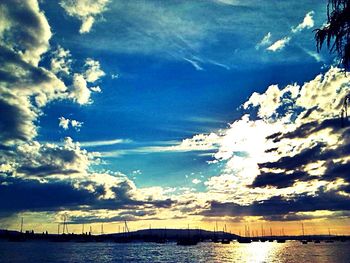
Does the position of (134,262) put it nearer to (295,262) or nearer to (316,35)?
(295,262)

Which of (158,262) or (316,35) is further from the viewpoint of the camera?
(158,262)

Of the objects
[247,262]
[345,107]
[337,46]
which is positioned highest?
[337,46]

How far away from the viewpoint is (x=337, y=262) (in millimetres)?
104875

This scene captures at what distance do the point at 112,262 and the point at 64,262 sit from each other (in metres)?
14.8

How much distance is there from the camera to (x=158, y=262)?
4422 inches

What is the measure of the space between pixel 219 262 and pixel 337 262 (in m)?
33.4

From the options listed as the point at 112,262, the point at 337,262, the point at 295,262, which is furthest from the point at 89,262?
the point at 337,262

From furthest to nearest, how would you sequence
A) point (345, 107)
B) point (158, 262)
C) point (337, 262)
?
1. point (158, 262)
2. point (337, 262)
3. point (345, 107)

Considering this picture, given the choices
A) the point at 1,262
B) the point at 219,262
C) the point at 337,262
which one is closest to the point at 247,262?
the point at 219,262

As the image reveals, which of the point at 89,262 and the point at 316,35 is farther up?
the point at 316,35

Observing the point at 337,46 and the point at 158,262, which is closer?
the point at 337,46

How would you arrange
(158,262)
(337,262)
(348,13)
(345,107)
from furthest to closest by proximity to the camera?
(158,262)
(337,262)
(345,107)
(348,13)

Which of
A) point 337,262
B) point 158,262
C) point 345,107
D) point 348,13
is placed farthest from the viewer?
point 158,262

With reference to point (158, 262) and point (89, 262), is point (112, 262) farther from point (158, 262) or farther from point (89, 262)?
point (158, 262)
